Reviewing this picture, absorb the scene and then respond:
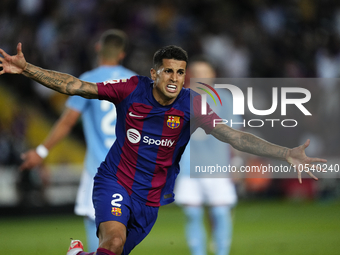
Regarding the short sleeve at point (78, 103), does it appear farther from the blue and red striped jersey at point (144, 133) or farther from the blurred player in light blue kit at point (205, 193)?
the blurred player in light blue kit at point (205, 193)

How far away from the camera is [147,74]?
12531 mm

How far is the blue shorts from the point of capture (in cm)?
403

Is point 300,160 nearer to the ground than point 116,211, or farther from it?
farther from it

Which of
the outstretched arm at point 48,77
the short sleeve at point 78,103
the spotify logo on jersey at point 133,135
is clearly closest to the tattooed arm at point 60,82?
the outstretched arm at point 48,77

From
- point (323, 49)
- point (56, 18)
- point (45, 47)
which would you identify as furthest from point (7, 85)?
point (323, 49)

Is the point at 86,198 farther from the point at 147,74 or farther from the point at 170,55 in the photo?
the point at 147,74

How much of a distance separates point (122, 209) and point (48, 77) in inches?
47.1

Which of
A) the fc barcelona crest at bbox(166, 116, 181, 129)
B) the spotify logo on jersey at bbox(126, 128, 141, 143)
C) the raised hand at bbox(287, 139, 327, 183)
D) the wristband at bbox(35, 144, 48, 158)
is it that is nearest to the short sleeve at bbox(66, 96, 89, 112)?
the wristband at bbox(35, 144, 48, 158)

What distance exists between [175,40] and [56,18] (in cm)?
321

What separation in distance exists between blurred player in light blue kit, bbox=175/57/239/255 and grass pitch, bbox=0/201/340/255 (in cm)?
132

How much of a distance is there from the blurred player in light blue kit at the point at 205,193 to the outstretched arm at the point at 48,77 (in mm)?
2226

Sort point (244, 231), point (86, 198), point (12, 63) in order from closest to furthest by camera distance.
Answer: point (12, 63) < point (86, 198) < point (244, 231)

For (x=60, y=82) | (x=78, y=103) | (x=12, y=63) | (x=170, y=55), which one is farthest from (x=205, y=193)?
(x=12, y=63)

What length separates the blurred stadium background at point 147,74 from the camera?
897cm
